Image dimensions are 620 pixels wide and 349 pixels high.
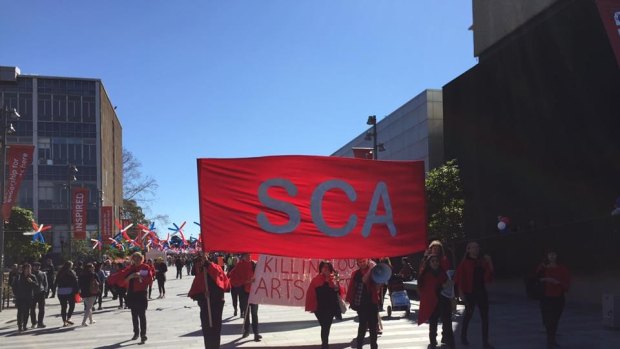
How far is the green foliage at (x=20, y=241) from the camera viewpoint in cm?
3784

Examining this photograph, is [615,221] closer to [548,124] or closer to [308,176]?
[548,124]

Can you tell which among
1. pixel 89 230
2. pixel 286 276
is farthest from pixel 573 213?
pixel 89 230

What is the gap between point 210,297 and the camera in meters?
9.58

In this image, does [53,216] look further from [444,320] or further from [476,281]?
[476,281]

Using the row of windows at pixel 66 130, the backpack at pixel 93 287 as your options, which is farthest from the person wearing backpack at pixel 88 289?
the row of windows at pixel 66 130

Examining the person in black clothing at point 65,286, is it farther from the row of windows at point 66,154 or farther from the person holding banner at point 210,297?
the row of windows at point 66,154

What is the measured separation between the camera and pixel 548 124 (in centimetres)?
2219

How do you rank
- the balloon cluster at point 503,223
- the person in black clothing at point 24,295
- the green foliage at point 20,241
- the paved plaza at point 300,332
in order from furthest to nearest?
1. the green foliage at point 20,241
2. the balloon cluster at point 503,223
3. the person in black clothing at point 24,295
4. the paved plaza at point 300,332

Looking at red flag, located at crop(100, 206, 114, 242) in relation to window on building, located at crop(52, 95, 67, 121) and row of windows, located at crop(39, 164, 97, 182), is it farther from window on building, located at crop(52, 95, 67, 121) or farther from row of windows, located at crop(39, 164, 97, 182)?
window on building, located at crop(52, 95, 67, 121)

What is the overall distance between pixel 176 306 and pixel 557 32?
52.9ft

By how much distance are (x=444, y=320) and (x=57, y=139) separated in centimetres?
7083

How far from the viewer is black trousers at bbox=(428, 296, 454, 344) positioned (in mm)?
9864

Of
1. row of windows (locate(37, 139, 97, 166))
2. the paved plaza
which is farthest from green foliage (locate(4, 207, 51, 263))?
row of windows (locate(37, 139, 97, 166))

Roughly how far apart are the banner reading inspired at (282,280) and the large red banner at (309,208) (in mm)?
4024
